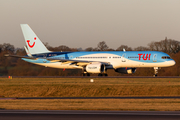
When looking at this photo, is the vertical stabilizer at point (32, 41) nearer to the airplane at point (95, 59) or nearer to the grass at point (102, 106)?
the airplane at point (95, 59)

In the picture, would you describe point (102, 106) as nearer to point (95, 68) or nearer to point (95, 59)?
point (95, 68)

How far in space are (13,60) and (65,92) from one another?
88.6ft

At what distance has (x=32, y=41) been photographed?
56062mm

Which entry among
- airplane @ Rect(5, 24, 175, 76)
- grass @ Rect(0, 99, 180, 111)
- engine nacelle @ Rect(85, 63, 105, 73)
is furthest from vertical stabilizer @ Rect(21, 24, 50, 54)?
grass @ Rect(0, 99, 180, 111)

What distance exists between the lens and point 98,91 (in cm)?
3006

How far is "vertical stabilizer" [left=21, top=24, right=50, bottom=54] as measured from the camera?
5547cm

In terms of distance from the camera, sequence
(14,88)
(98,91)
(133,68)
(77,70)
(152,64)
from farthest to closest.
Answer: (77,70)
(133,68)
(152,64)
(14,88)
(98,91)

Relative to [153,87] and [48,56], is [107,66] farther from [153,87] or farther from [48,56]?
[153,87]

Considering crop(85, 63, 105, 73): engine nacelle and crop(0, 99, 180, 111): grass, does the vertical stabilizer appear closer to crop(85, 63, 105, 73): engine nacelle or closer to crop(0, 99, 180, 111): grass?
crop(85, 63, 105, 73): engine nacelle

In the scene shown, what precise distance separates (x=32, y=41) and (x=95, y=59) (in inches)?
544

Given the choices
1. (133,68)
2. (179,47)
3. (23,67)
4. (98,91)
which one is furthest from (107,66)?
(179,47)

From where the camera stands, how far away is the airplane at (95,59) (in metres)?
46.4

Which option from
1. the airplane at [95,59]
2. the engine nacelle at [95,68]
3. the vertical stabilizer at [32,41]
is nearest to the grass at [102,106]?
the engine nacelle at [95,68]

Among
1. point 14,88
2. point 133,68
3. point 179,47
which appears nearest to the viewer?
point 14,88
